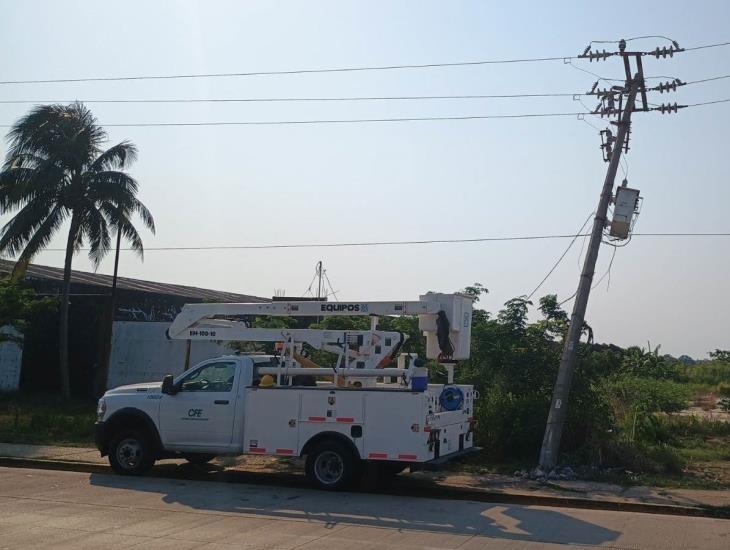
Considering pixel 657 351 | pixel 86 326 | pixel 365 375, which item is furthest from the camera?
pixel 657 351

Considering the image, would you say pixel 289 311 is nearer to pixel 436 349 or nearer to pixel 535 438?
pixel 436 349

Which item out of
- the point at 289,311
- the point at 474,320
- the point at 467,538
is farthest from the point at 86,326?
the point at 467,538

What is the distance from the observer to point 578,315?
15320 millimetres

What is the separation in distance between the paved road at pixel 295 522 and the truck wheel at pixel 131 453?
30.7 inches

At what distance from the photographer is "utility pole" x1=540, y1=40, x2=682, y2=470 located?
1502 cm

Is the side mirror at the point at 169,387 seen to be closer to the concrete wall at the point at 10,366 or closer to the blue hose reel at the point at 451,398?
the blue hose reel at the point at 451,398

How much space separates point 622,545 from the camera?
31.1ft

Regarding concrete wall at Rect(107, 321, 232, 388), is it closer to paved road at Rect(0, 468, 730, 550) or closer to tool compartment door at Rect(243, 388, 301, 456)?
tool compartment door at Rect(243, 388, 301, 456)

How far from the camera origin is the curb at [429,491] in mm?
12211

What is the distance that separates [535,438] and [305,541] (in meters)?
7.71

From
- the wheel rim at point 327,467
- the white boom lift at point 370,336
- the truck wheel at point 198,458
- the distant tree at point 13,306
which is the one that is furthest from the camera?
the distant tree at point 13,306

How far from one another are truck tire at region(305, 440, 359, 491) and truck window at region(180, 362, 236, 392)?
1.87m

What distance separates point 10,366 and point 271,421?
21.9 m

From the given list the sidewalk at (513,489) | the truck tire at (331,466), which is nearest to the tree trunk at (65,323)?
the sidewalk at (513,489)
